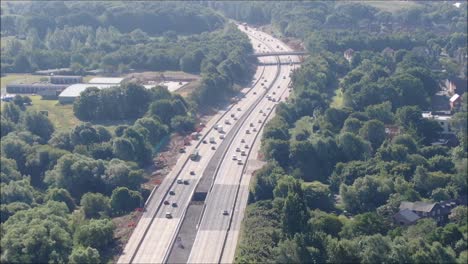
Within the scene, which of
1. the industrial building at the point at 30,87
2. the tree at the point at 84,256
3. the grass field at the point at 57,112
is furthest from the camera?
the industrial building at the point at 30,87

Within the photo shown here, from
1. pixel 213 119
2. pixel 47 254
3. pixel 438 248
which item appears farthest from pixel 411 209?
pixel 213 119

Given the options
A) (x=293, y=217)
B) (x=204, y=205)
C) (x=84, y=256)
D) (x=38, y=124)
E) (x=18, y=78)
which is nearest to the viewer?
(x=84, y=256)

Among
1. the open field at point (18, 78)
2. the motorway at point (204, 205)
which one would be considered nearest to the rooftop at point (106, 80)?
the open field at point (18, 78)

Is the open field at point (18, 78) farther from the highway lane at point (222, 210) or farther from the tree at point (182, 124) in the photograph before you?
the highway lane at point (222, 210)

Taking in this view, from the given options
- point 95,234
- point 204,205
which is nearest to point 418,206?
point 204,205

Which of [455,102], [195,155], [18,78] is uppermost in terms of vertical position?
[455,102]

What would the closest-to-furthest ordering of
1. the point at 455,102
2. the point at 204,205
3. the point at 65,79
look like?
the point at 204,205, the point at 455,102, the point at 65,79

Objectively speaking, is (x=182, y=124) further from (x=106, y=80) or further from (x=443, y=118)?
(x=443, y=118)
